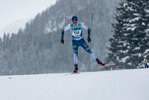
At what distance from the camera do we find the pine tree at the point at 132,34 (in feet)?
63.1

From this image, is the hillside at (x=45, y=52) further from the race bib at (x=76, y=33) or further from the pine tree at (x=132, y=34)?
the race bib at (x=76, y=33)

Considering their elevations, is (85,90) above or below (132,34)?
below

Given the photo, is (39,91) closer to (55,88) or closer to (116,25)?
(55,88)

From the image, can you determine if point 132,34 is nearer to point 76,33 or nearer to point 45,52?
point 76,33

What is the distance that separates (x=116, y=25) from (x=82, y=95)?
2127cm

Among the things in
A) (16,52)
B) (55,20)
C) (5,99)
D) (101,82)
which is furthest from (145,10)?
(55,20)

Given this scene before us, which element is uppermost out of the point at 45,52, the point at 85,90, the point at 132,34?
the point at 132,34

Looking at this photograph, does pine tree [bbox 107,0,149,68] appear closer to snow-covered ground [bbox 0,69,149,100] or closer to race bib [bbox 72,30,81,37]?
race bib [bbox 72,30,81,37]

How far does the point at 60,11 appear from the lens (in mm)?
183000

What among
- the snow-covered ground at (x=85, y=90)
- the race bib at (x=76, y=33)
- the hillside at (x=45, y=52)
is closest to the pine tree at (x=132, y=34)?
the race bib at (x=76, y=33)

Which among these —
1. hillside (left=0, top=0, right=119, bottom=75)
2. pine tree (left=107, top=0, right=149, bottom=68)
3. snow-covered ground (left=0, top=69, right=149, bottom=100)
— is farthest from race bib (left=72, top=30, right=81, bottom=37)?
hillside (left=0, top=0, right=119, bottom=75)

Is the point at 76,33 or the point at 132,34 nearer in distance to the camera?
the point at 76,33

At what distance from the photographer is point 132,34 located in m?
20.8

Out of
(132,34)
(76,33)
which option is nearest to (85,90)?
(76,33)
